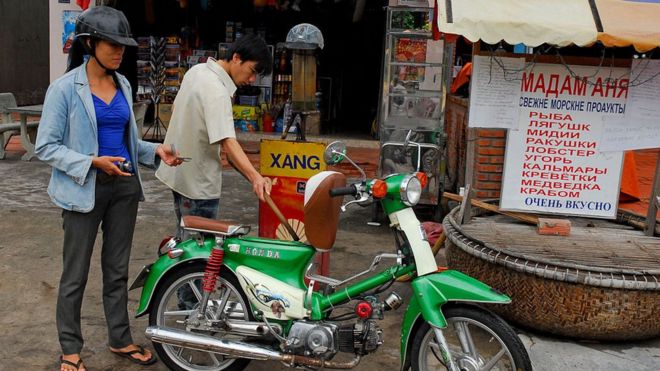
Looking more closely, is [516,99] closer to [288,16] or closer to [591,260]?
[591,260]

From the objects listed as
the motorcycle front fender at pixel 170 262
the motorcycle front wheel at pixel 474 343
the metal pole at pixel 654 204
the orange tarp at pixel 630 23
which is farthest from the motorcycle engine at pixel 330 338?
the metal pole at pixel 654 204

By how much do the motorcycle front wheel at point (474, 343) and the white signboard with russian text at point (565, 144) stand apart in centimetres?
184

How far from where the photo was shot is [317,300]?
348 cm

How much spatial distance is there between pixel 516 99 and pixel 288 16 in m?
8.51

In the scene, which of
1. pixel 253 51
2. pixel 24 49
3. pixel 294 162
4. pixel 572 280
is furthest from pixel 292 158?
pixel 24 49

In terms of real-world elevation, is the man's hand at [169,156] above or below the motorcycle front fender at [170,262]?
above

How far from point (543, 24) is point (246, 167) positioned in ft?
6.78

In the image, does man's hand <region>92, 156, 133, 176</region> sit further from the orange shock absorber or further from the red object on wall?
the red object on wall

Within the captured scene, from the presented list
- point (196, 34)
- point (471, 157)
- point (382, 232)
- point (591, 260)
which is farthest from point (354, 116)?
point (591, 260)

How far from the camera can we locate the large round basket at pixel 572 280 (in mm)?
4008

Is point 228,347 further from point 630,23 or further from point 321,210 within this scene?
point 630,23

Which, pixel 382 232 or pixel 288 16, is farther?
pixel 288 16

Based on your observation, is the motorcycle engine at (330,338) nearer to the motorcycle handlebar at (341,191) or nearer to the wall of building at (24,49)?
the motorcycle handlebar at (341,191)

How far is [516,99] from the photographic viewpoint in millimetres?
4703
